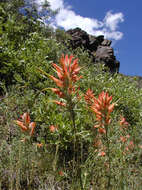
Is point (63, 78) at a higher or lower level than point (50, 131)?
higher

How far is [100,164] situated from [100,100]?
39.1 inches

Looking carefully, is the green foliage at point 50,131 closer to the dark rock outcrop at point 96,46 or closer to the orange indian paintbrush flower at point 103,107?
the orange indian paintbrush flower at point 103,107

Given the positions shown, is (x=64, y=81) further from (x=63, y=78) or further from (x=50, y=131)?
(x=50, y=131)

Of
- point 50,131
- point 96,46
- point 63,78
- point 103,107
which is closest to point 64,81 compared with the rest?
point 63,78

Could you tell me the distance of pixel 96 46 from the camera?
14.4 meters

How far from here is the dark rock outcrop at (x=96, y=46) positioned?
41.3 ft

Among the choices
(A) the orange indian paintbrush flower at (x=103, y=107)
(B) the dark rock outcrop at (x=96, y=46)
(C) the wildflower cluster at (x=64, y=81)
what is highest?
(B) the dark rock outcrop at (x=96, y=46)

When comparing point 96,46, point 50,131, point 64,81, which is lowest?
point 50,131

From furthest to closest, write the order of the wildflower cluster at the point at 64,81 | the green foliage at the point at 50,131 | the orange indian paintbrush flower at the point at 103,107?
the green foliage at the point at 50,131 → the orange indian paintbrush flower at the point at 103,107 → the wildflower cluster at the point at 64,81

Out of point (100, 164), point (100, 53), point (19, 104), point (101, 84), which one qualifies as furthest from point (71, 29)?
point (100, 164)

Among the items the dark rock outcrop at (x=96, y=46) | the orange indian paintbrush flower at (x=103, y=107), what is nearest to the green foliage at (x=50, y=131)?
the orange indian paintbrush flower at (x=103, y=107)

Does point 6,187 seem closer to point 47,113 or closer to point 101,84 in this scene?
point 47,113

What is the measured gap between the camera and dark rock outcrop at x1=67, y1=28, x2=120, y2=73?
1259 centimetres

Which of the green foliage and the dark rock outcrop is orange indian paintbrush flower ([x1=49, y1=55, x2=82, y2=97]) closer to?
the green foliage
